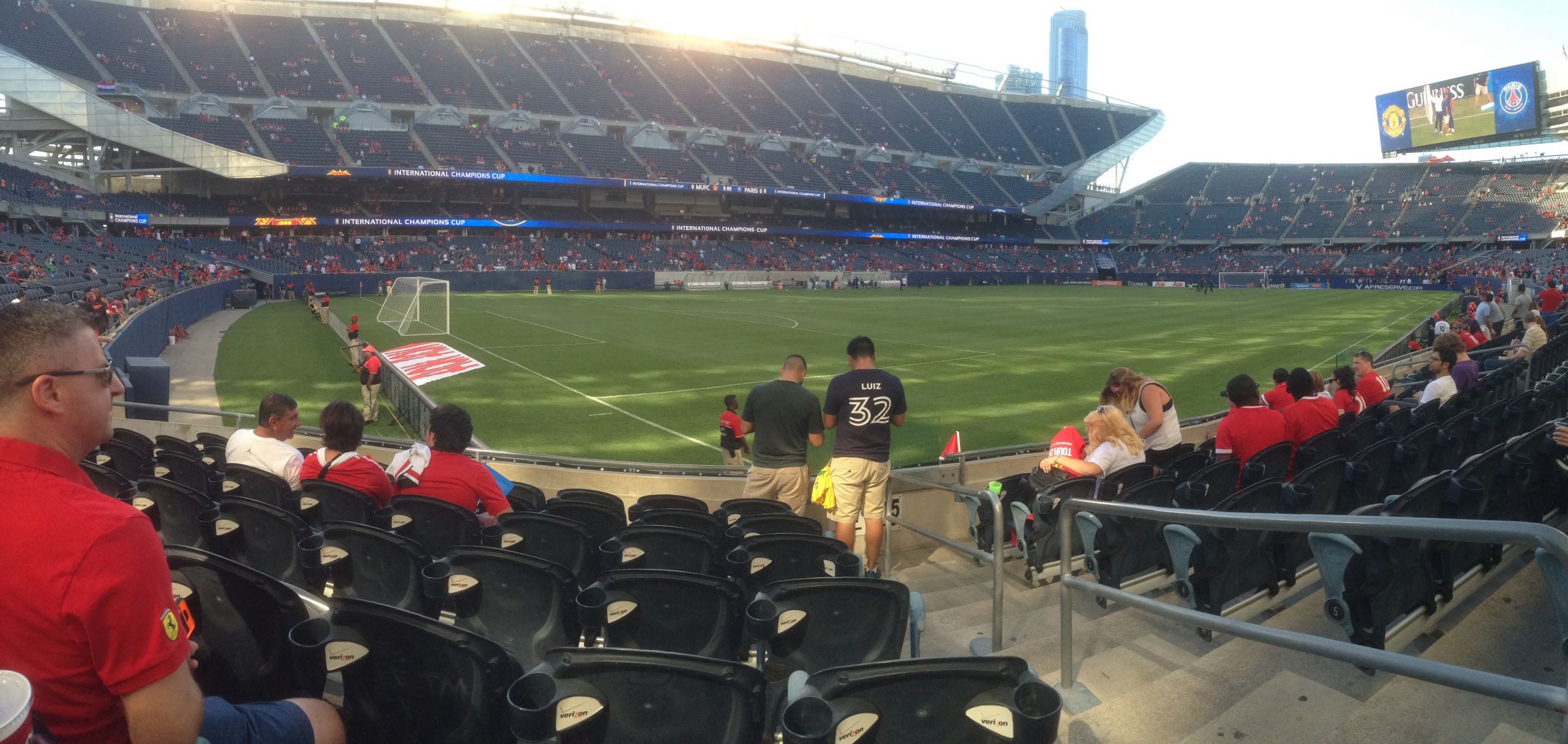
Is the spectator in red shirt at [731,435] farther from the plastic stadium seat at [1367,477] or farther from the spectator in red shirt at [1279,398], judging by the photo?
the plastic stadium seat at [1367,477]

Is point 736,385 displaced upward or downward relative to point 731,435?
upward

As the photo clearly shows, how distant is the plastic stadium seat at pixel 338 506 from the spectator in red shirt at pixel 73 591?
135 inches

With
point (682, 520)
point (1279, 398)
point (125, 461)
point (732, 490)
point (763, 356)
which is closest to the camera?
point (682, 520)

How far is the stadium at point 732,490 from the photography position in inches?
100

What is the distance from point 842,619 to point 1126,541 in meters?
3.02

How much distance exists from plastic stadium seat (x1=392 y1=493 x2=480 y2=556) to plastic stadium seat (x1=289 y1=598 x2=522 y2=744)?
96.1 inches

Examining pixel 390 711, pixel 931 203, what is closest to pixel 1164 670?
pixel 390 711

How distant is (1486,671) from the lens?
12.7 feet

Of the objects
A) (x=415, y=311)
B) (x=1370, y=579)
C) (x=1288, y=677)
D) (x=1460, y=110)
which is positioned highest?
(x=1460, y=110)

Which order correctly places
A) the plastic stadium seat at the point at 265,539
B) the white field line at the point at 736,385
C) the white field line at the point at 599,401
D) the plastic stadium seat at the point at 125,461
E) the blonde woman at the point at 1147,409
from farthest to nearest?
the white field line at the point at 736,385, the white field line at the point at 599,401, the blonde woman at the point at 1147,409, the plastic stadium seat at the point at 125,461, the plastic stadium seat at the point at 265,539

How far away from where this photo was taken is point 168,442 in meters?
8.80

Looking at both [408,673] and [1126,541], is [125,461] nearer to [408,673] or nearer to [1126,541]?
[408,673]

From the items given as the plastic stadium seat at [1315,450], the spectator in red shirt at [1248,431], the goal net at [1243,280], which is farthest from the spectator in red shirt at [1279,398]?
the goal net at [1243,280]

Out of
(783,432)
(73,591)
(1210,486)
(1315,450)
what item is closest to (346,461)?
(783,432)
